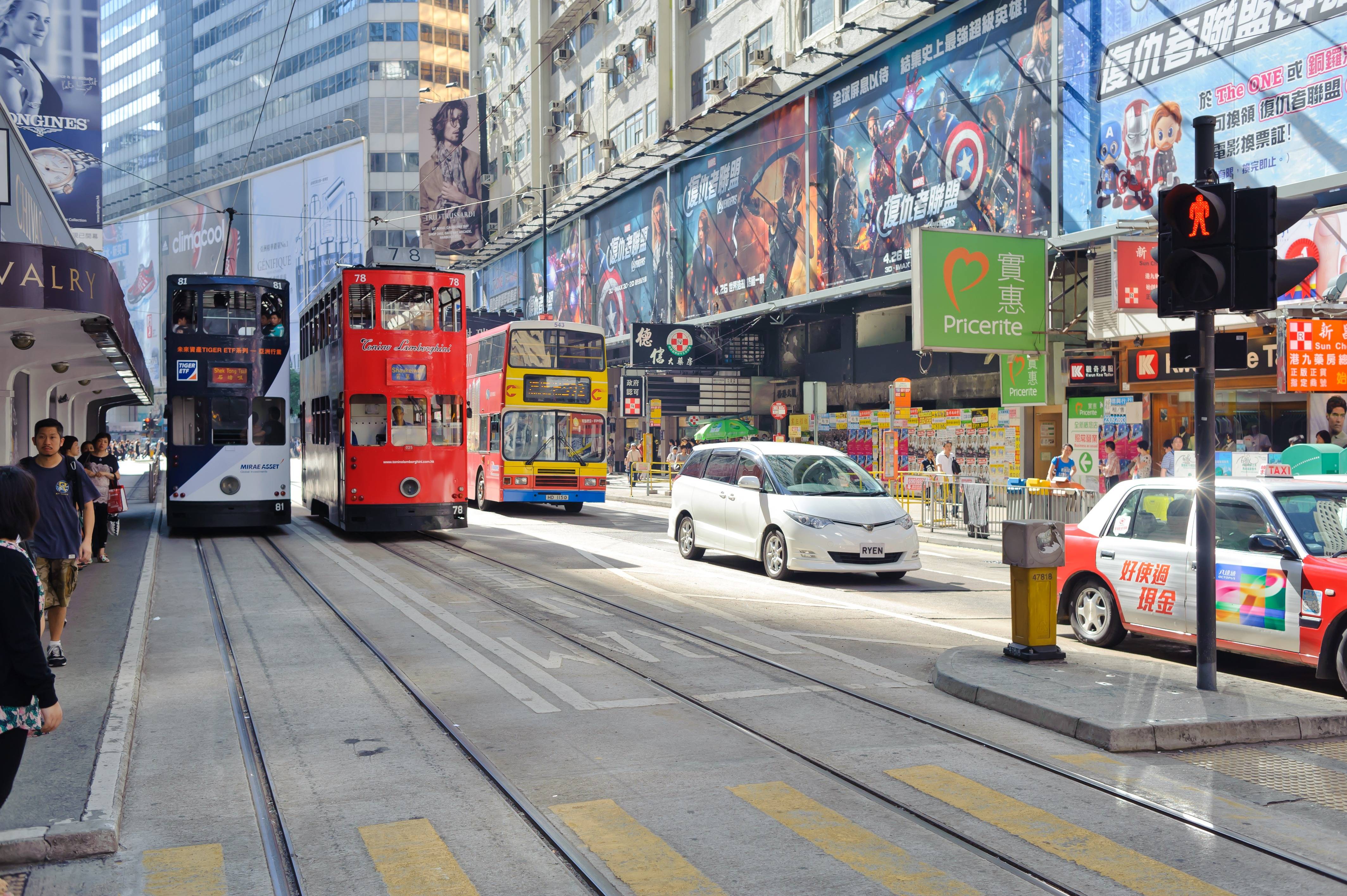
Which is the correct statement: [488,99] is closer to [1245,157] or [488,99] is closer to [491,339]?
[491,339]

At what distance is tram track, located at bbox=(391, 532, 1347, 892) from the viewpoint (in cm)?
485

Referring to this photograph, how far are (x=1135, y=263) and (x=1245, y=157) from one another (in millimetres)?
2594

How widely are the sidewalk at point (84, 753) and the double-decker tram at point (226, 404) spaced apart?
345 inches

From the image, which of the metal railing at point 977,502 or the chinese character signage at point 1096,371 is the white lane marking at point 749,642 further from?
the chinese character signage at point 1096,371

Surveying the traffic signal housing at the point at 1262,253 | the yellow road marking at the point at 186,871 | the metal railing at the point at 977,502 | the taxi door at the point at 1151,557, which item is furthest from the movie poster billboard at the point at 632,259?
the yellow road marking at the point at 186,871

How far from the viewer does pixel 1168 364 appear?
64.4ft

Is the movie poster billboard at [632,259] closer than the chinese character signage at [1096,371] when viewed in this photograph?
No

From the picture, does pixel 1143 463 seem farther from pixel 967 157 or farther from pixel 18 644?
pixel 18 644

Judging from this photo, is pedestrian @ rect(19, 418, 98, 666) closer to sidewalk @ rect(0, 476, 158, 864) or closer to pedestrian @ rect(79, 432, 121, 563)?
sidewalk @ rect(0, 476, 158, 864)

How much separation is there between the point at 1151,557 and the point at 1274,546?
45.0 inches

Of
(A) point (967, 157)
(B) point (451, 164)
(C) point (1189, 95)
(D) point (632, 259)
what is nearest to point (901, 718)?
(C) point (1189, 95)

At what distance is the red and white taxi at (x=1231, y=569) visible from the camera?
25.3ft

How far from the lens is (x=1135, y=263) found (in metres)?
22.0

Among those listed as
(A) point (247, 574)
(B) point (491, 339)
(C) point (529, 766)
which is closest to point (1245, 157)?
(B) point (491, 339)
